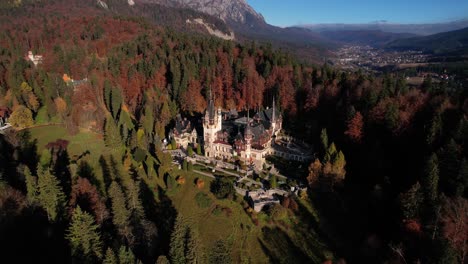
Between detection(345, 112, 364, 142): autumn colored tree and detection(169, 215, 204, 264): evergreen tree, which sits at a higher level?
detection(345, 112, 364, 142): autumn colored tree

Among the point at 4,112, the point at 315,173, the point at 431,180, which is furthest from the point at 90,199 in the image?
the point at 4,112

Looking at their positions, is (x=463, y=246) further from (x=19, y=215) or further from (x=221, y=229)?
(x=19, y=215)

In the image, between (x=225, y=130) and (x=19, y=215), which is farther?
(x=225, y=130)

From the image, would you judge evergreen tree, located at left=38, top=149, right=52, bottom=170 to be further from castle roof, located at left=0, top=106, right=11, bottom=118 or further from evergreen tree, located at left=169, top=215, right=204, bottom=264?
evergreen tree, located at left=169, top=215, right=204, bottom=264

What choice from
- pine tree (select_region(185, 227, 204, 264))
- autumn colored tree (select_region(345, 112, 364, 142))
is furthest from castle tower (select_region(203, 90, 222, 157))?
pine tree (select_region(185, 227, 204, 264))

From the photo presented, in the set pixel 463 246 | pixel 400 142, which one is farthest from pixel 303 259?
pixel 400 142

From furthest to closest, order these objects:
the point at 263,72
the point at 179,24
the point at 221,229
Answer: the point at 179,24 → the point at 263,72 → the point at 221,229

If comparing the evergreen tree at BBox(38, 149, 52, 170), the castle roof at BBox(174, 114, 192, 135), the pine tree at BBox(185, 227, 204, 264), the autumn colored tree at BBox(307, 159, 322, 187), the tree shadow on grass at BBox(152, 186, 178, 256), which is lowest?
the tree shadow on grass at BBox(152, 186, 178, 256)
